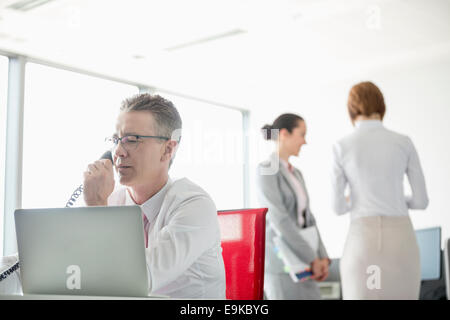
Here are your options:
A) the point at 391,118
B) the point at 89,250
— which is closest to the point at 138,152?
the point at 89,250

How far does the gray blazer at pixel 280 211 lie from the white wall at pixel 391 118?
2.19 metres

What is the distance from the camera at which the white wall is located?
4309 mm

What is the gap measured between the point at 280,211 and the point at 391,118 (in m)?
2.78

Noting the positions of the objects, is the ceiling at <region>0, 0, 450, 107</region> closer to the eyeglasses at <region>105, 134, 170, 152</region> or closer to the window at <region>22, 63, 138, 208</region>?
the window at <region>22, 63, 138, 208</region>

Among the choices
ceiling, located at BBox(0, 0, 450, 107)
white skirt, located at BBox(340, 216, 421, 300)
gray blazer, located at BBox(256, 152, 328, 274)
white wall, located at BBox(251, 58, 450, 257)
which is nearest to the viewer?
white skirt, located at BBox(340, 216, 421, 300)

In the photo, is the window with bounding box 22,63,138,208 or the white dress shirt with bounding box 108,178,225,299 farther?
the window with bounding box 22,63,138,208

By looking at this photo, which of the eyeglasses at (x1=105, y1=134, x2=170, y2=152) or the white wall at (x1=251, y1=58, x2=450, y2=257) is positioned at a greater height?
the white wall at (x1=251, y1=58, x2=450, y2=257)

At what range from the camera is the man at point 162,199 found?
105 cm

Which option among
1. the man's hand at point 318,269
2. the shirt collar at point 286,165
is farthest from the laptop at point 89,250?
the man's hand at point 318,269

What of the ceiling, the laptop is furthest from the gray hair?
the ceiling

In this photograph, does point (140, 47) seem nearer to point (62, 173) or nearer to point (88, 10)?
point (88, 10)

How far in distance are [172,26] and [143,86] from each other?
0.61 m

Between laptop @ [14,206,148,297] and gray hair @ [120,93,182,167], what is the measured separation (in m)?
0.44

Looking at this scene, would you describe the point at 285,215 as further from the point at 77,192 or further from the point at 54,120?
the point at 54,120
